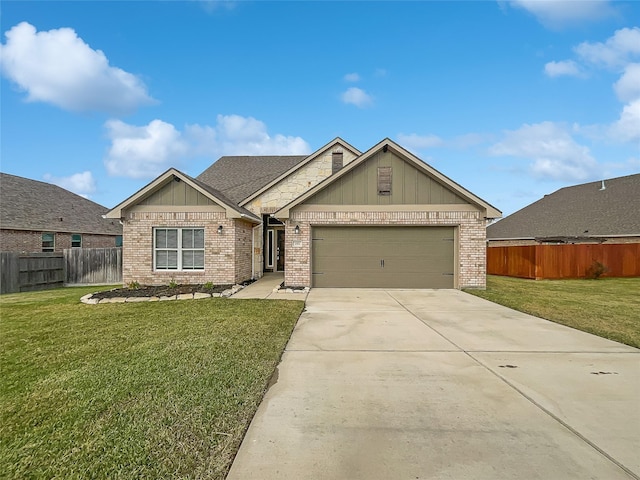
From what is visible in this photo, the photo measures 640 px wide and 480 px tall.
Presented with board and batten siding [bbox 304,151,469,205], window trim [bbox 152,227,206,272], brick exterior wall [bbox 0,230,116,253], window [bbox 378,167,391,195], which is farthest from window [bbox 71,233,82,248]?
window [bbox 378,167,391,195]

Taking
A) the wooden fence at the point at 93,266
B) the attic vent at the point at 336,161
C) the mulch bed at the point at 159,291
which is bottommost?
the mulch bed at the point at 159,291

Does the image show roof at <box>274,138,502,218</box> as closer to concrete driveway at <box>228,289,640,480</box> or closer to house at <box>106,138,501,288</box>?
house at <box>106,138,501,288</box>

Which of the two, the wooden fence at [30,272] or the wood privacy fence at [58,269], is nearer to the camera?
the wooden fence at [30,272]

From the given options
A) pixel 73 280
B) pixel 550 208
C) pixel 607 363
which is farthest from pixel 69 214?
pixel 550 208

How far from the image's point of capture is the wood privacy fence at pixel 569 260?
17953 mm

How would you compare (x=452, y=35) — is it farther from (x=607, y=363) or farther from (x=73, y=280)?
(x=73, y=280)

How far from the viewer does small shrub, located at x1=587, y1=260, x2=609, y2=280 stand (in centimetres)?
1833

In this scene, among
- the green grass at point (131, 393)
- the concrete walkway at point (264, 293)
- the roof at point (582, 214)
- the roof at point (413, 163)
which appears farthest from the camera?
the roof at point (582, 214)

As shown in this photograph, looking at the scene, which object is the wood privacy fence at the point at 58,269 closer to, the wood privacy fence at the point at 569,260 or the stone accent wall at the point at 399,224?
the stone accent wall at the point at 399,224

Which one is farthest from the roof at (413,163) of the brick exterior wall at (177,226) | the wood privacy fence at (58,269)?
the wood privacy fence at (58,269)

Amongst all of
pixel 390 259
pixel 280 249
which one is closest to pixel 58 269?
pixel 280 249

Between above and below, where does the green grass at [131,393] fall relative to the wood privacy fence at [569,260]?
below

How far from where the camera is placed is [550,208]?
3022 cm

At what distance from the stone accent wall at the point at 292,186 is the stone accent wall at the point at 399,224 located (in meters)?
4.34
